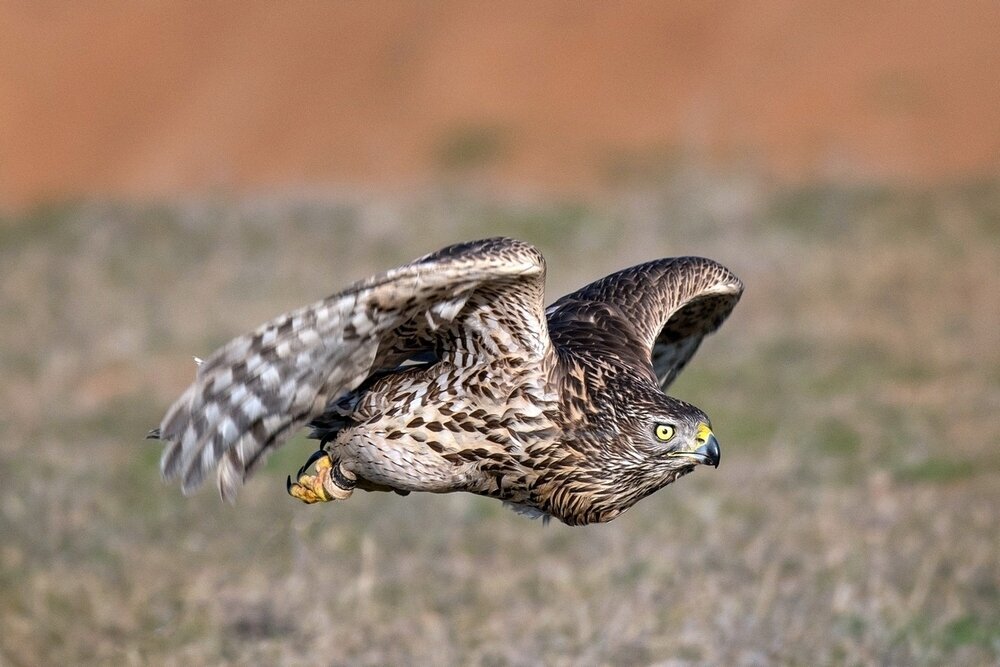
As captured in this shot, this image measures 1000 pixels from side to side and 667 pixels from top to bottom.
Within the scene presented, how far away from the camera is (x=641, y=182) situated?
25.0 meters

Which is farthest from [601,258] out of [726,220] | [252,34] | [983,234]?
[252,34]

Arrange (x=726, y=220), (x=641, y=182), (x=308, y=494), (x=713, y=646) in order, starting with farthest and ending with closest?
(x=641, y=182)
(x=726, y=220)
(x=713, y=646)
(x=308, y=494)

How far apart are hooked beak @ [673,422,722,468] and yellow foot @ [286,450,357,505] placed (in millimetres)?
1331

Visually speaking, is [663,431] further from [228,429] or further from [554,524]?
[554,524]

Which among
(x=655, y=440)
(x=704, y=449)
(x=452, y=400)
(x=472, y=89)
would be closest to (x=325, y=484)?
(x=452, y=400)

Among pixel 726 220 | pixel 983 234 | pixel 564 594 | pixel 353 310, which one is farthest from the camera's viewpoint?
pixel 726 220

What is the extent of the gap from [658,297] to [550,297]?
7.63 m

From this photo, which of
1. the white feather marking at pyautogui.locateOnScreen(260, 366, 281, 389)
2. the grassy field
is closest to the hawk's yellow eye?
the grassy field

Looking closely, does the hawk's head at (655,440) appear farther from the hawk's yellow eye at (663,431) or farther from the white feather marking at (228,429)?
the white feather marking at (228,429)

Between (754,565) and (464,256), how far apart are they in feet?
11.2

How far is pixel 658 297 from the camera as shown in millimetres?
5926

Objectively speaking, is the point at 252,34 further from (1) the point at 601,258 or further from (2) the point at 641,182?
(1) the point at 601,258

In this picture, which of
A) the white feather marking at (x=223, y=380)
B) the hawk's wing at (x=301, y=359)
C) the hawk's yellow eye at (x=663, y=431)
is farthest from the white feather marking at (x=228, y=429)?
the hawk's yellow eye at (x=663, y=431)

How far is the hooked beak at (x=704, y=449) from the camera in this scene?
16.6 ft
